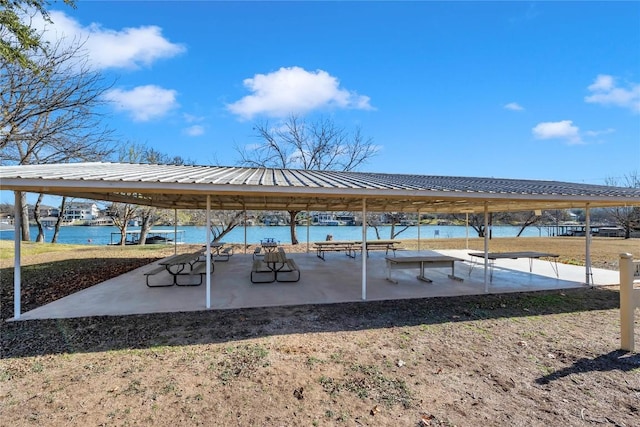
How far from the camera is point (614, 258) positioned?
1120 cm

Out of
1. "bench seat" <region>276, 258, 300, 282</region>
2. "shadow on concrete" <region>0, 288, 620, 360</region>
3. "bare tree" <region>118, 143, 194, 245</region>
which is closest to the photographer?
"shadow on concrete" <region>0, 288, 620, 360</region>

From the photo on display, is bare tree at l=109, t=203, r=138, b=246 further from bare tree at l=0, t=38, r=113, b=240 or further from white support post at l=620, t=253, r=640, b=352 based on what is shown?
white support post at l=620, t=253, r=640, b=352

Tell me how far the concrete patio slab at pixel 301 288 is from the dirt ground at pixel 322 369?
0.51 metres

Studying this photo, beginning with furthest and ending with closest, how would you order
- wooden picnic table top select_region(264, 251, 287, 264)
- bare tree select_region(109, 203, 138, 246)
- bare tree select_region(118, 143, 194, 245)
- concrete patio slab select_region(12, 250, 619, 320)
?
bare tree select_region(109, 203, 138, 246)
bare tree select_region(118, 143, 194, 245)
wooden picnic table top select_region(264, 251, 287, 264)
concrete patio slab select_region(12, 250, 619, 320)

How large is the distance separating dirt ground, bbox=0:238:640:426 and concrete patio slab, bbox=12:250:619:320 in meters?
0.51

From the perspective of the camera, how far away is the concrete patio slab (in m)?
5.21

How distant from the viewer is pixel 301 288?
6.58 m

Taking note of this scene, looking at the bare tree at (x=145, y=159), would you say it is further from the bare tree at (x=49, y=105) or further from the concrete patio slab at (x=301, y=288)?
the concrete patio slab at (x=301, y=288)

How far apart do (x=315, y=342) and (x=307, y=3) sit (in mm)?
10373

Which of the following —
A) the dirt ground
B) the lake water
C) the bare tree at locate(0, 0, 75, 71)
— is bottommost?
the lake water

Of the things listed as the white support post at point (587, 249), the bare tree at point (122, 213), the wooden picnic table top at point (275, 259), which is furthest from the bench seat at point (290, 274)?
the bare tree at point (122, 213)

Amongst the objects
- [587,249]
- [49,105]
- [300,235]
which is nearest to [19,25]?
[49,105]

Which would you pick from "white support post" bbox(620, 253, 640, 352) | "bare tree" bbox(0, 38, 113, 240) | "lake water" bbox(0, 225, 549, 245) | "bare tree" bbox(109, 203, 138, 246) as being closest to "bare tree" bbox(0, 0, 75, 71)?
"bare tree" bbox(0, 38, 113, 240)

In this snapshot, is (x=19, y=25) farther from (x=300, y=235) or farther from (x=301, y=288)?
(x=300, y=235)
